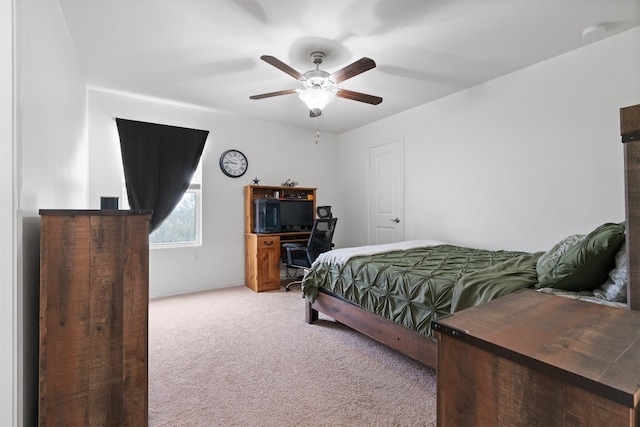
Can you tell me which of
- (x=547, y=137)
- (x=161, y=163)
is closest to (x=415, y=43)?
(x=547, y=137)

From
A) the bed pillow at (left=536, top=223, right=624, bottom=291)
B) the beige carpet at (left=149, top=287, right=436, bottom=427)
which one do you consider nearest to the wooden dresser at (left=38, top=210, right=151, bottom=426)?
the beige carpet at (left=149, top=287, right=436, bottom=427)

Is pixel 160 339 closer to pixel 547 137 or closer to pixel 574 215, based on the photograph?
pixel 574 215

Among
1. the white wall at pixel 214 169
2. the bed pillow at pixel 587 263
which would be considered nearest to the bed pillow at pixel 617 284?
the bed pillow at pixel 587 263

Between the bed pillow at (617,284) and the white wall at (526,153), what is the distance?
1.35m

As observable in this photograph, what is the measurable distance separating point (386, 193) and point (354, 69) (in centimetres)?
266

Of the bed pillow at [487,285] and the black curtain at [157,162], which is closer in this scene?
the bed pillow at [487,285]

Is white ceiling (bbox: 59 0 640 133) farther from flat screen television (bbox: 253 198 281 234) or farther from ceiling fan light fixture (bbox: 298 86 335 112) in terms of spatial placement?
flat screen television (bbox: 253 198 281 234)

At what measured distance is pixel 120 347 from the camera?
1351 mm

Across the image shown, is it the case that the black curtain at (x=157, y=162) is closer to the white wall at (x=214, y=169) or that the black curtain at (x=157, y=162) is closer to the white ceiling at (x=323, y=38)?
the white wall at (x=214, y=169)

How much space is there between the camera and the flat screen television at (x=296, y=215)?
15.0 ft

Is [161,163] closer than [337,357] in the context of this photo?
No

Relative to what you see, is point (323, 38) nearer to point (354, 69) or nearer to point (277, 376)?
point (354, 69)

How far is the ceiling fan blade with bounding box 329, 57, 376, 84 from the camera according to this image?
2.12 m

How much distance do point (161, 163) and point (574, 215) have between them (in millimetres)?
4686
